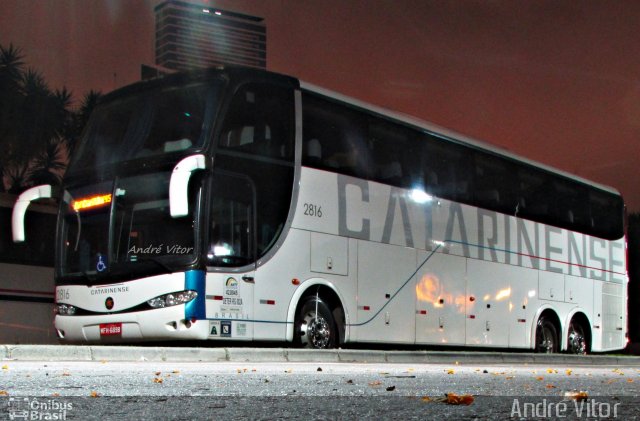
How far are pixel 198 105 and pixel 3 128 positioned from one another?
19735 mm

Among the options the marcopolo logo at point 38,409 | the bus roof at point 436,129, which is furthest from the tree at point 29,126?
the marcopolo logo at point 38,409

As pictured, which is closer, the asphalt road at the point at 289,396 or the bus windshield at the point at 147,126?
the asphalt road at the point at 289,396

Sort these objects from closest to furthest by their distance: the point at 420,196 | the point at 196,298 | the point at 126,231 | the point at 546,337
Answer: the point at 196,298
the point at 126,231
the point at 420,196
the point at 546,337

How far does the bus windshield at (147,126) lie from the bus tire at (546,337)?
9886 millimetres

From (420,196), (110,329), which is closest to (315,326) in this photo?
(110,329)

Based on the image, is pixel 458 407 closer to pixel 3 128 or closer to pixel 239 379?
pixel 239 379

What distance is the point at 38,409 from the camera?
4.89 m

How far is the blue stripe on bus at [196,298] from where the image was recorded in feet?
41.0

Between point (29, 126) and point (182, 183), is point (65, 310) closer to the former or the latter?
point (182, 183)

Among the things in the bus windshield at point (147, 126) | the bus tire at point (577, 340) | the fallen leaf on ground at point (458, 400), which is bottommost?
the bus tire at point (577, 340)

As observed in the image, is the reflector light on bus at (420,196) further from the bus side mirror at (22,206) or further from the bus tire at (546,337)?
the bus side mirror at (22,206)

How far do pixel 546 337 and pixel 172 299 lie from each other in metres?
10.1

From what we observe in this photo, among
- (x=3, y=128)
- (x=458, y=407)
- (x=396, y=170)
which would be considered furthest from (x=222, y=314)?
(x=3, y=128)

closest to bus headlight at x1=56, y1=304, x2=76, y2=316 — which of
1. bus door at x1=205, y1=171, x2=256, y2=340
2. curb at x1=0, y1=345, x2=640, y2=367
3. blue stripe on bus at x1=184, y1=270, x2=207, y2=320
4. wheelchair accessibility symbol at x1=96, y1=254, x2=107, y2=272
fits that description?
wheelchair accessibility symbol at x1=96, y1=254, x2=107, y2=272
